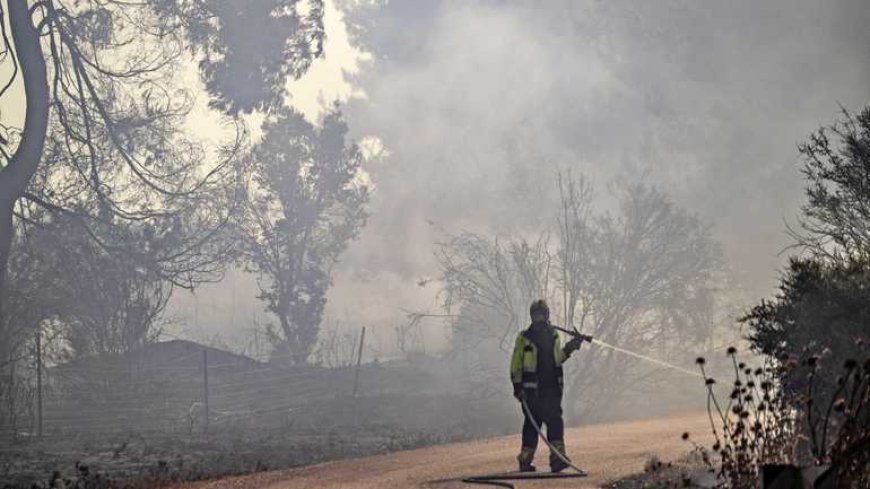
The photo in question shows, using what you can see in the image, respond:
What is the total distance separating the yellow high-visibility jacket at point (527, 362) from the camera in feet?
40.8

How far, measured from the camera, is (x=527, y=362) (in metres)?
12.5

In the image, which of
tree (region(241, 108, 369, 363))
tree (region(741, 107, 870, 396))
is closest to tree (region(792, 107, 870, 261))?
tree (region(741, 107, 870, 396))

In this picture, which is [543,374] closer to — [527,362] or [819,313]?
[527,362]

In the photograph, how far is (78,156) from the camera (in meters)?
23.9

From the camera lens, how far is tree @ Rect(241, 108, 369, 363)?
4925 centimetres

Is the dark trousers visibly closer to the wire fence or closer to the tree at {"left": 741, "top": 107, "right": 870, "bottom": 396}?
the tree at {"left": 741, "top": 107, "right": 870, "bottom": 396}

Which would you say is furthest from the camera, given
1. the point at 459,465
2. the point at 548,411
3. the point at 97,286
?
the point at 97,286

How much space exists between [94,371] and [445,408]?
11.3 m

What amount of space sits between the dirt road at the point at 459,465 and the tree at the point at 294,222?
3177 cm

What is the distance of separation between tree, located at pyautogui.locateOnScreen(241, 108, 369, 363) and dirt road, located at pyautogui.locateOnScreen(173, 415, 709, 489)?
104 ft

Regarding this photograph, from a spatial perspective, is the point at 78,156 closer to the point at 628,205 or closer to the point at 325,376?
the point at 628,205

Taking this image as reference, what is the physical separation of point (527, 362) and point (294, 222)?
127 feet

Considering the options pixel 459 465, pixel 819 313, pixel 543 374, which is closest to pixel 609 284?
pixel 459 465

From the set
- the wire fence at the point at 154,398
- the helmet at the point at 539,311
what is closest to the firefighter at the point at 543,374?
the helmet at the point at 539,311
